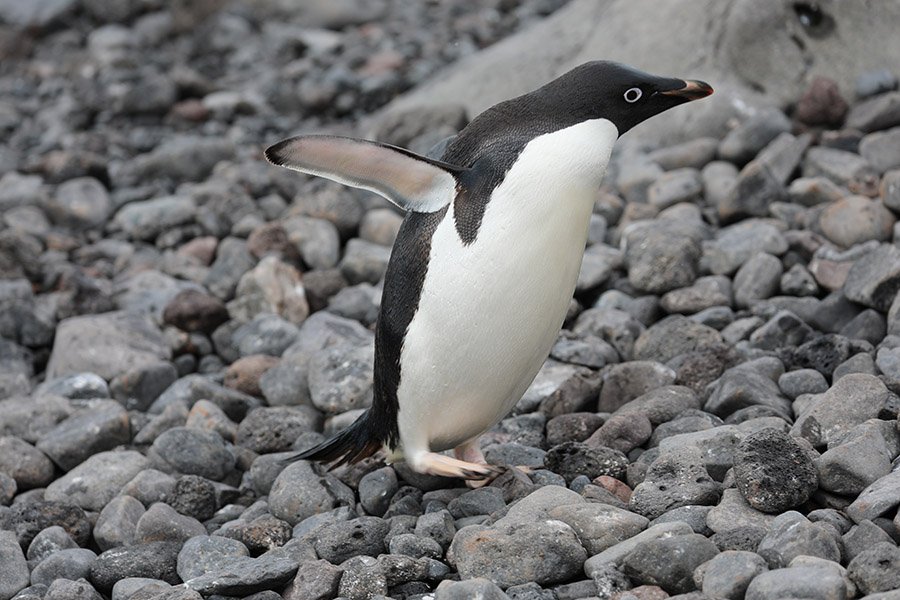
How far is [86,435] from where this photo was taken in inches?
178

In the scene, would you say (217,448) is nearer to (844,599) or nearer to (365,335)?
(365,335)

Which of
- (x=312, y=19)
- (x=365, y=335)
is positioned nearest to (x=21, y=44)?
(x=312, y=19)

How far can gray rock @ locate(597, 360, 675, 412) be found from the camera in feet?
14.2

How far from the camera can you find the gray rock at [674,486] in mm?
3254

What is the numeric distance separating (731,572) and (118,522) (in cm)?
200

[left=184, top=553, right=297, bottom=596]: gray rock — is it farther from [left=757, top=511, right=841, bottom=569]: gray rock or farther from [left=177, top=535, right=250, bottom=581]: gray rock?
[left=757, top=511, right=841, bottom=569]: gray rock

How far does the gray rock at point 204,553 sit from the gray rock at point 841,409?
165 cm

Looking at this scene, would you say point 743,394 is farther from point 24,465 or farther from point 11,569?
point 24,465

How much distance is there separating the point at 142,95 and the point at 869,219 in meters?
6.20

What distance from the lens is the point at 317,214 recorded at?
6.72 m

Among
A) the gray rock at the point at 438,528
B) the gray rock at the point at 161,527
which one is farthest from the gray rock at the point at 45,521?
the gray rock at the point at 438,528

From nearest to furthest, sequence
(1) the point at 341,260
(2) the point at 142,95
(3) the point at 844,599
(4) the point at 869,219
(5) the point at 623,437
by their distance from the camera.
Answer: (3) the point at 844,599
(5) the point at 623,437
(4) the point at 869,219
(1) the point at 341,260
(2) the point at 142,95

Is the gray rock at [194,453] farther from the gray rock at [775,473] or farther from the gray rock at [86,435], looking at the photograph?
the gray rock at [775,473]

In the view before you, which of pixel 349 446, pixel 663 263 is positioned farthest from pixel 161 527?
pixel 663 263
